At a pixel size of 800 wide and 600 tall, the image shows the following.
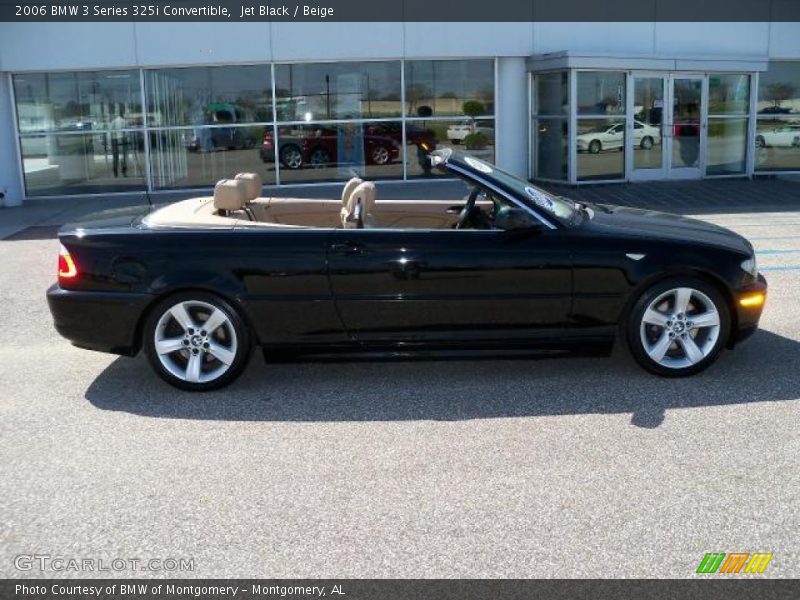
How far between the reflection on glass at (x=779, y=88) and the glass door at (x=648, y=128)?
2913mm

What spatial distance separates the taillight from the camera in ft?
19.0

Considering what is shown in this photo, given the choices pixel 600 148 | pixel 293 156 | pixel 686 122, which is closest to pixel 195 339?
pixel 293 156

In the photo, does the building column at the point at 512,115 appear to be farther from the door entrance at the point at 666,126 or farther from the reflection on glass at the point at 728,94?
the reflection on glass at the point at 728,94

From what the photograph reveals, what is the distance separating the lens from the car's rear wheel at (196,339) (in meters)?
5.70

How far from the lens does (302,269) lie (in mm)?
5656

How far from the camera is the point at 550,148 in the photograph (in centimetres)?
A: 1892

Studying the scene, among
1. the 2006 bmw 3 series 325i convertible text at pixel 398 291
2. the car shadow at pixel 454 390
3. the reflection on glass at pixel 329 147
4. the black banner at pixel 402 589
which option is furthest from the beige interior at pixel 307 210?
the reflection on glass at pixel 329 147

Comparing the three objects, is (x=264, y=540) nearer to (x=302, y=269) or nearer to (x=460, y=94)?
(x=302, y=269)

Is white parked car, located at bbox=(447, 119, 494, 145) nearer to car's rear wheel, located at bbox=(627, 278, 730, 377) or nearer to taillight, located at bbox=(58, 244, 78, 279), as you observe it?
car's rear wheel, located at bbox=(627, 278, 730, 377)

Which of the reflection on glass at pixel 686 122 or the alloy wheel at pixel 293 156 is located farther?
the alloy wheel at pixel 293 156

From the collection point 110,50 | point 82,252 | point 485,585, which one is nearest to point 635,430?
point 485,585

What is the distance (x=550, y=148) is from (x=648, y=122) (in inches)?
81.4

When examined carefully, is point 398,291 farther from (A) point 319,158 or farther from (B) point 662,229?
(A) point 319,158

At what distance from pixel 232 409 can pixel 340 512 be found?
5.39 feet
